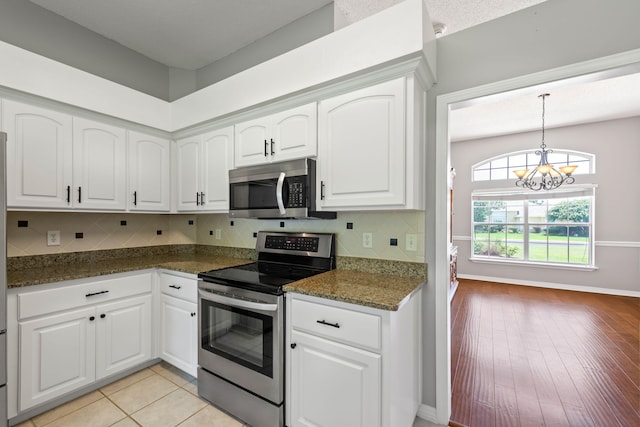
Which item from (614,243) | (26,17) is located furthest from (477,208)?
(26,17)

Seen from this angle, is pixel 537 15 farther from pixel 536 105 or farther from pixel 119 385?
pixel 119 385

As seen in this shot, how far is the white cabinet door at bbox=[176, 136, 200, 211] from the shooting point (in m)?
2.75

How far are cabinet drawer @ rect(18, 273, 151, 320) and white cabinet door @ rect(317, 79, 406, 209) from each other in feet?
5.46

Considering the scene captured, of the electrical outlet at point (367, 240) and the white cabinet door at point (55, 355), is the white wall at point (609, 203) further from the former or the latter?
the white cabinet door at point (55, 355)

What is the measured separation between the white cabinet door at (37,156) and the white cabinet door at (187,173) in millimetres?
833

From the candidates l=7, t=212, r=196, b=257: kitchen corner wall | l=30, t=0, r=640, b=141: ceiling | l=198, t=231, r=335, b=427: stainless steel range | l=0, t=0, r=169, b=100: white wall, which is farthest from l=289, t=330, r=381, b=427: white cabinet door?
l=0, t=0, r=169, b=100: white wall

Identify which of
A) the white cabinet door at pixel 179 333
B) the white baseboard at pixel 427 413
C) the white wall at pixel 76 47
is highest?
the white wall at pixel 76 47

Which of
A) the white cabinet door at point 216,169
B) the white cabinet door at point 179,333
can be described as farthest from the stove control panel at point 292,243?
the white cabinet door at point 179,333

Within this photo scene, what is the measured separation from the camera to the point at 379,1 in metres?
2.25

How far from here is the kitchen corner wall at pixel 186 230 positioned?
2047mm

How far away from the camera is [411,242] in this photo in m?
1.97

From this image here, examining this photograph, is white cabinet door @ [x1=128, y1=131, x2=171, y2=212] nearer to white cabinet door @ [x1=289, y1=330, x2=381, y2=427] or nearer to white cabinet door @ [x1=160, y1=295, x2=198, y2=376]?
white cabinet door @ [x1=160, y1=295, x2=198, y2=376]

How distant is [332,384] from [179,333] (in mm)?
1410

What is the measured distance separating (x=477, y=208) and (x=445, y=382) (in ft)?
17.0
